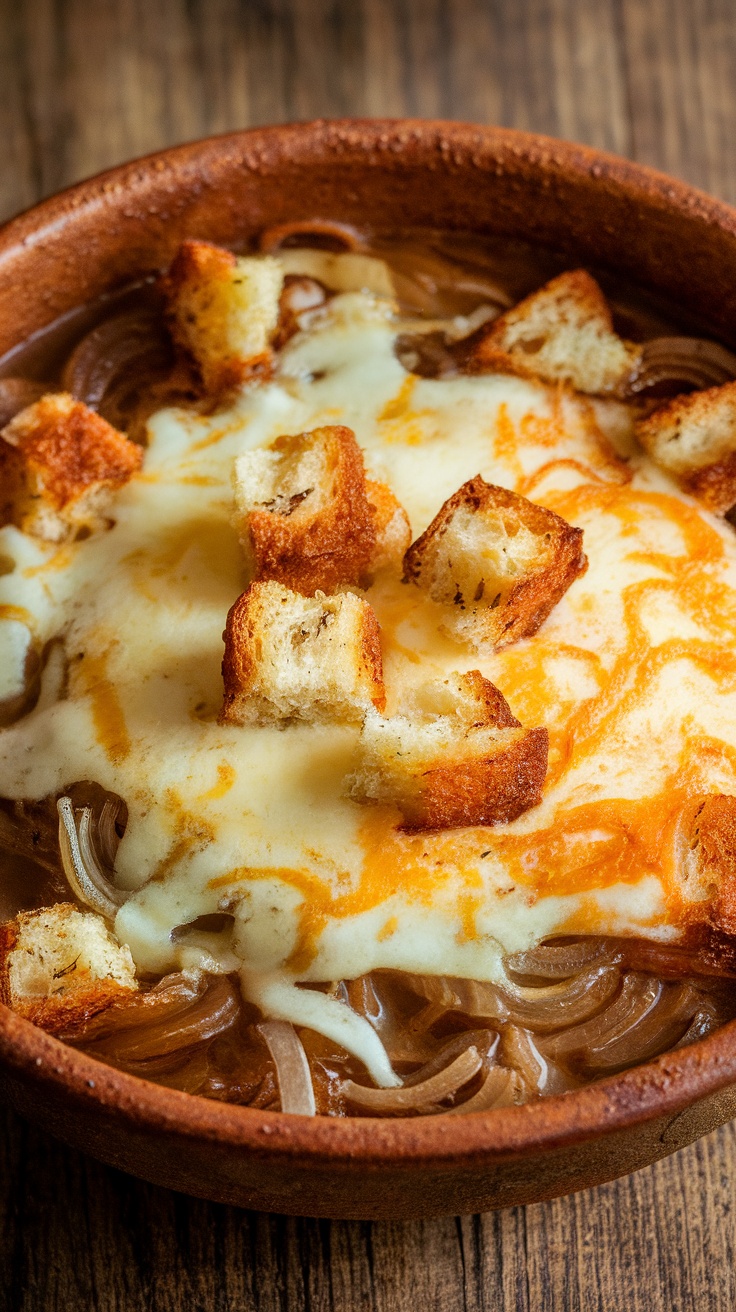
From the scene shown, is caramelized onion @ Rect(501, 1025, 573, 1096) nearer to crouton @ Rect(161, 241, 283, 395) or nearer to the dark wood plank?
the dark wood plank

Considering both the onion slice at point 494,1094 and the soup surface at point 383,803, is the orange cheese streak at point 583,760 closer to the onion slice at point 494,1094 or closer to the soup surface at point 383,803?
the soup surface at point 383,803

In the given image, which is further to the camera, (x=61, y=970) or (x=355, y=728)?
(x=355, y=728)

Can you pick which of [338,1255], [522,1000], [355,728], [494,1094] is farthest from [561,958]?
[338,1255]

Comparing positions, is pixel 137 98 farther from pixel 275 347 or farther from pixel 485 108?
pixel 275 347

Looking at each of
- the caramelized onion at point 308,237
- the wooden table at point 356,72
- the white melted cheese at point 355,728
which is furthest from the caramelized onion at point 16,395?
the wooden table at point 356,72

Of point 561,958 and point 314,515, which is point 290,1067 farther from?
point 314,515
